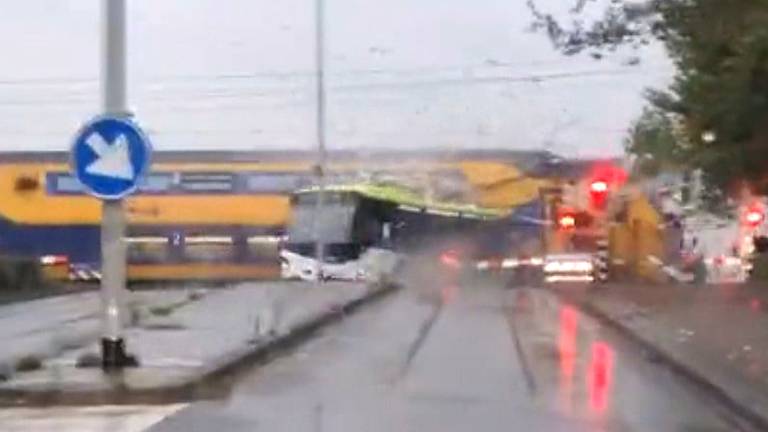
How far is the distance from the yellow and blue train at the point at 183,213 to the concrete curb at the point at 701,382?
35811 mm

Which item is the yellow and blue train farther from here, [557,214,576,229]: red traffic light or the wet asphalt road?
the wet asphalt road

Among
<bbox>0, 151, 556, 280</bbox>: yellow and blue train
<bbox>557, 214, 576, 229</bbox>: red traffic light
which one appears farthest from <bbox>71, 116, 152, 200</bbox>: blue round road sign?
<bbox>0, 151, 556, 280</bbox>: yellow and blue train

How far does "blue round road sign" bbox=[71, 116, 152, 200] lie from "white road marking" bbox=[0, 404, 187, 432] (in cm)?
301

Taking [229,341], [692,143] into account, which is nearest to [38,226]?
[692,143]

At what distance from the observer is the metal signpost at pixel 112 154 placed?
61.5 ft

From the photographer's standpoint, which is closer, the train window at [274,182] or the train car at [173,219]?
the train car at [173,219]

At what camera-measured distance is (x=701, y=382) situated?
19.3 metres

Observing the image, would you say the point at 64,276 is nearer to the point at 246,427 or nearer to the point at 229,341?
the point at 229,341

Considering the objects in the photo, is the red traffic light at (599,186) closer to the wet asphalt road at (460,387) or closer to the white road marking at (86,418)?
the wet asphalt road at (460,387)

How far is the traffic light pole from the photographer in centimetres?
1883

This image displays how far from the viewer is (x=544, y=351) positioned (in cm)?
2461

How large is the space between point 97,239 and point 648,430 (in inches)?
2071

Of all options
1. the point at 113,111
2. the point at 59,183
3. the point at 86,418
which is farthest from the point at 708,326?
the point at 59,183

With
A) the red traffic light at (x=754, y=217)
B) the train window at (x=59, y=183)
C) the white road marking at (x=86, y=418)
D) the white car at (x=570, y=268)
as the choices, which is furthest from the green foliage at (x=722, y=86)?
the train window at (x=59, y=183)
